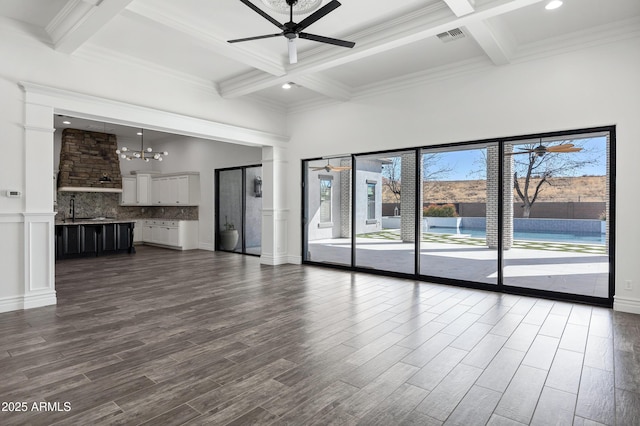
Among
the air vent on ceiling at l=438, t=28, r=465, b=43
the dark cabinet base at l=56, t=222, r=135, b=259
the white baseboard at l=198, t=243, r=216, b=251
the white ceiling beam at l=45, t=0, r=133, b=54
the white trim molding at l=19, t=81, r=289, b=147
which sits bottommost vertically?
the white baseboard at l=198, t=243, r=216, b=251

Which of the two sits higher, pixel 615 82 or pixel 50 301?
pixel 615 82

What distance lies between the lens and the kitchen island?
8.30 metres

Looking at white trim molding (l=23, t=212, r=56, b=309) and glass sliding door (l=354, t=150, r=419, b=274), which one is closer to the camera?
white trim molding (l=23, t=212, r=56, b=309)

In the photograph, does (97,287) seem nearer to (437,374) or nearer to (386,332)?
(386,332)

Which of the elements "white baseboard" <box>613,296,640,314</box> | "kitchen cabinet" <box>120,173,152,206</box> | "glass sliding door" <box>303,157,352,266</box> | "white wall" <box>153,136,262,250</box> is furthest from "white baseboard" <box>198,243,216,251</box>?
"white baseboard" <box>613,296,640,314</box>

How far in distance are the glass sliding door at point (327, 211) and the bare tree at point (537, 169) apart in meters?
3.05

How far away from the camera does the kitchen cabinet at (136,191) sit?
432 inches

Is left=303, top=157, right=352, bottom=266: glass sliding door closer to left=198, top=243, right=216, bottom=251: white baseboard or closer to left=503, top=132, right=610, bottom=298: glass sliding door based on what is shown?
left=503, top=132, right=610, bottom=298: glass sliding door

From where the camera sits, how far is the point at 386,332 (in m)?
3.61

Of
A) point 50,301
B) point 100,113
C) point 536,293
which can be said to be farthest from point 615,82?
point 50,301

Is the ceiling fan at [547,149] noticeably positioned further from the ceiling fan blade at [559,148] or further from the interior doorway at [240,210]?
the interior doorway at [240,210]

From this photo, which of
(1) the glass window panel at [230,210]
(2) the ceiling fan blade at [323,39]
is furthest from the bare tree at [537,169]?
(1) the glass window panel at [230,210]

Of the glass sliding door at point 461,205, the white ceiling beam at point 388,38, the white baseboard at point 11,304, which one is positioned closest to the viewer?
the white ceiling beam at point 388,38

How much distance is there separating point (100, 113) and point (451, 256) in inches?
259
